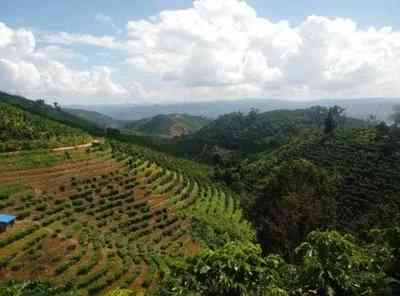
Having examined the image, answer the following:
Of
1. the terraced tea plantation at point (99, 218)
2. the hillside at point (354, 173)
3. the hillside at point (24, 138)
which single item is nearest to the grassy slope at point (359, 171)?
the hillside at point (354, 173)

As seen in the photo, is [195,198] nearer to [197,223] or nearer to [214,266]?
[197,223]

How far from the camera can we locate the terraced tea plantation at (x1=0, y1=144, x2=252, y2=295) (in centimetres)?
2141

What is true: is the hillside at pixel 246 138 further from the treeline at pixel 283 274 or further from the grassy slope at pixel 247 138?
the treeline at pixel 283 274

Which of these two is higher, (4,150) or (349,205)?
(4,150)

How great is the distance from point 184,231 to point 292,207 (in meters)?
12.8

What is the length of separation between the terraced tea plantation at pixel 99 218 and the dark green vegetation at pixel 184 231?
11 cm

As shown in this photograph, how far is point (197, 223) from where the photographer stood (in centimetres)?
3691

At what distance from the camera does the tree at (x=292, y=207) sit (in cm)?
2459

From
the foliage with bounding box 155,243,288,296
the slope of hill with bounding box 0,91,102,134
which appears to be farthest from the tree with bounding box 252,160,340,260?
the slope of hill with bounding box 0,91,102,134

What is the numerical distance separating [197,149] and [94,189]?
10167cm

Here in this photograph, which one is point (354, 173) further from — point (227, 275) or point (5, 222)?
point (227, 275)

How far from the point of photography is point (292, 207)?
25.5 metres

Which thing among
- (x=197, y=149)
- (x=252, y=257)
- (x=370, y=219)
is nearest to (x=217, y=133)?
(x=197, y=149)

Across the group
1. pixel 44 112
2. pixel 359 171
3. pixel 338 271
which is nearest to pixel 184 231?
pixel 338 271
